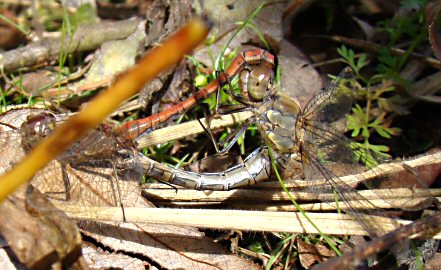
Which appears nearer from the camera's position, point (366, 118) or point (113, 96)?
point (113, 96)

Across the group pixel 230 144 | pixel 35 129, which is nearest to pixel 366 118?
pixel 230 144

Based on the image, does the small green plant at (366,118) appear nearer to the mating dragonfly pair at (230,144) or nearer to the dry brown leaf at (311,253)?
the mating dragonfly pair at (230,144)

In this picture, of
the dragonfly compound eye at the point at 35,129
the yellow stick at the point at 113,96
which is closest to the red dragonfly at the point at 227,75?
the dragonfly compound eye at the point at 35,129

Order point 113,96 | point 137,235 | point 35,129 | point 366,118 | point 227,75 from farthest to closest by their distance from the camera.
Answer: point 366,118
point 227,75
point 137,235
point 35,129
point 113,96

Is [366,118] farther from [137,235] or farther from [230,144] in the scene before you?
[137,235]

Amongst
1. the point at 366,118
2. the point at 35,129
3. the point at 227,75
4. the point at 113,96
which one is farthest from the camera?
the point at 366,118

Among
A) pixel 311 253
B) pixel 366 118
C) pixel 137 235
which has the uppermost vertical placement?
pixel 366 118

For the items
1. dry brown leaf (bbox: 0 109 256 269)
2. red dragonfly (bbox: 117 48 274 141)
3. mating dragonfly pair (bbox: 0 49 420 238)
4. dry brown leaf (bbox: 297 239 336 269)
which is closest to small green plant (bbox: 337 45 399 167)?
mating dragonfly pair (bbox: 0 49 420 238)

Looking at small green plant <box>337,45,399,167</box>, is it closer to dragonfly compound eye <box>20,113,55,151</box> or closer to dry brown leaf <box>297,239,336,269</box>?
dry brown leaf <box>297,239,336,269</box>
